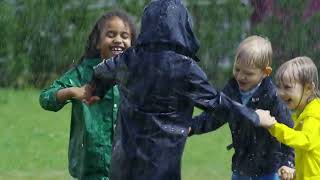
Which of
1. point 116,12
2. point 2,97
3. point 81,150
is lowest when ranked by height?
point 2,97

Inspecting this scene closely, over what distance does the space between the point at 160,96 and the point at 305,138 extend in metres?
0.99

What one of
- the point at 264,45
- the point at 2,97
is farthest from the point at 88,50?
the point at 2,97

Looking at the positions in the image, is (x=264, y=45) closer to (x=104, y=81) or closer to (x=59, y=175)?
(x=104, y=81)

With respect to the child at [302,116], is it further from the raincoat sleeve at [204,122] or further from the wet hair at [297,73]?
the raincoat sleeve at [204,122]

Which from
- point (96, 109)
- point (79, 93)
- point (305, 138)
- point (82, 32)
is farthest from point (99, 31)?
point (82, 32)

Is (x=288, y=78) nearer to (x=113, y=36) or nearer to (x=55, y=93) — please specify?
(x=113, y=36)

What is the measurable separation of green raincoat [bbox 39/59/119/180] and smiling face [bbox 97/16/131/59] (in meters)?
0.14

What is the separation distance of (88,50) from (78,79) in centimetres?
21

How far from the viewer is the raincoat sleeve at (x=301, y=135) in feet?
15.6

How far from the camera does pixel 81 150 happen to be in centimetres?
500

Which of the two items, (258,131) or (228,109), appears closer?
(228,109)

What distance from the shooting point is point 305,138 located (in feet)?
15.7

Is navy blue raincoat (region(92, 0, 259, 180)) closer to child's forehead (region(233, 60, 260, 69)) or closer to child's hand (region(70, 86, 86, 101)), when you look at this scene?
child's hand (region(70, 86, 86, 101))

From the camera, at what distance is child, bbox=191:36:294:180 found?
16.8 ft
